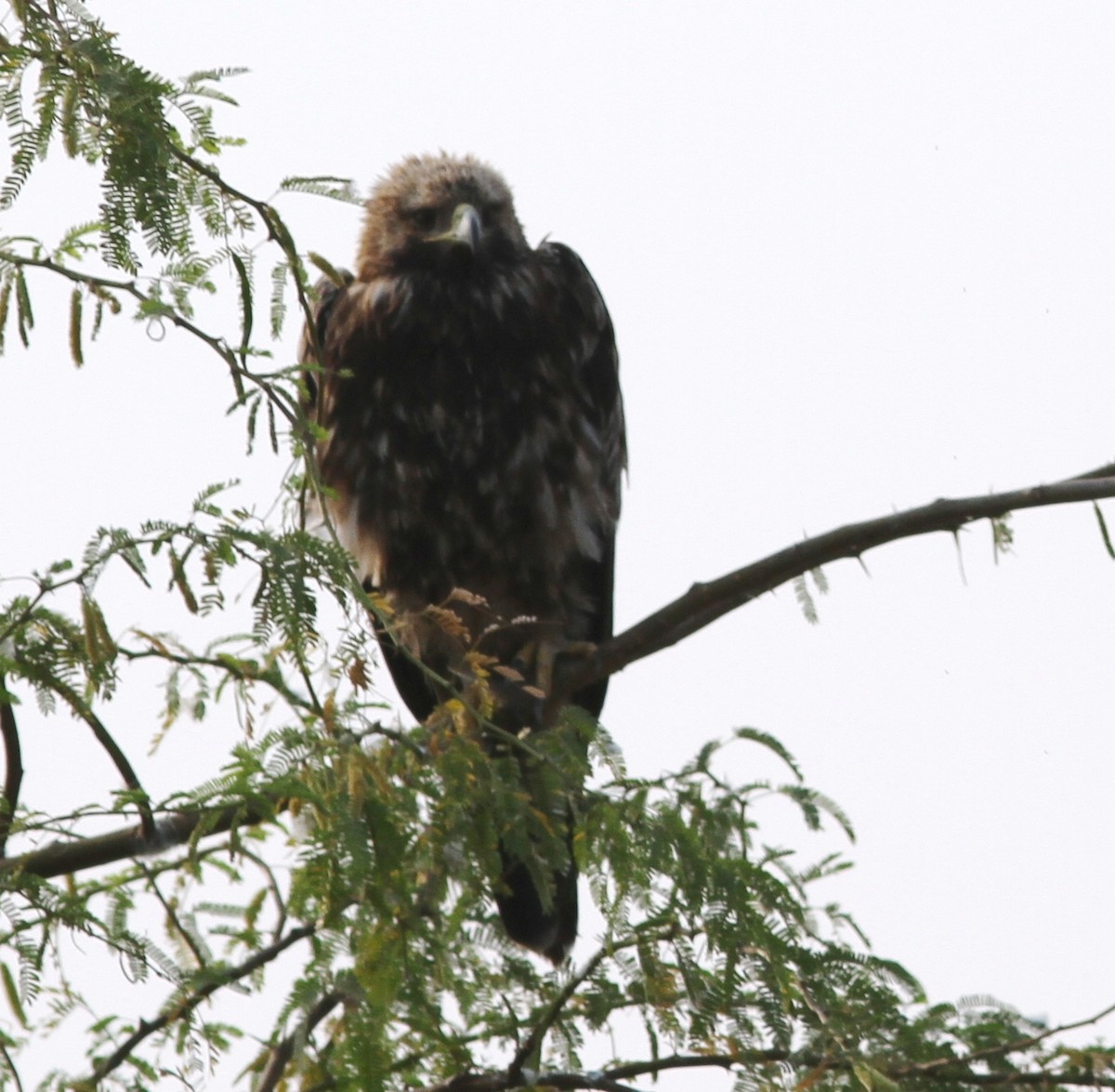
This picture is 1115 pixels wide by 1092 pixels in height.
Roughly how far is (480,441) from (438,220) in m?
0.92

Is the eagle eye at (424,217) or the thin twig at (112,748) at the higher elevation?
the eagle eye at (424,217)

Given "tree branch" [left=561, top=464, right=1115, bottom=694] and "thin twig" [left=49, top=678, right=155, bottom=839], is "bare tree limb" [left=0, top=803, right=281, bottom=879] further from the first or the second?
"tree branch" [left=561, top=464, right=1115, bottom=694]

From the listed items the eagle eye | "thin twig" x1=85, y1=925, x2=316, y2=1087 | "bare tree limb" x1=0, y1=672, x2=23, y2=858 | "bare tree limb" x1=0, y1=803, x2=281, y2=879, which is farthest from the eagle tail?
the eagle eye

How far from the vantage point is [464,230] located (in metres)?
4.93

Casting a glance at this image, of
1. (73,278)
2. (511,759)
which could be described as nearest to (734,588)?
(511,759)

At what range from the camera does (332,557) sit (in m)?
2.59

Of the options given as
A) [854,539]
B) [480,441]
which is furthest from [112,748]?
[480,441]

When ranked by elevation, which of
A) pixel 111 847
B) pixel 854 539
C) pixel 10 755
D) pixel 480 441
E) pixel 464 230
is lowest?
pixel 111 847

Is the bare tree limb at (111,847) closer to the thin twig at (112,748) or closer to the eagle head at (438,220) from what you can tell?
the thin twig at (112,748)

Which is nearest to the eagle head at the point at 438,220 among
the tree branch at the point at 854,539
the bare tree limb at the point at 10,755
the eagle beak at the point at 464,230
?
the eagle beak at the point at 464,230

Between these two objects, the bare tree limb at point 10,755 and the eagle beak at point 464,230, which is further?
the eagle beak at point 464,230

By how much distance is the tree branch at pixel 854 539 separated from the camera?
9.50 feet

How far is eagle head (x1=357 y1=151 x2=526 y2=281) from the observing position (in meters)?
4.99

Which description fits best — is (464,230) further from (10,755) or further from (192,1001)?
(192,1001)
